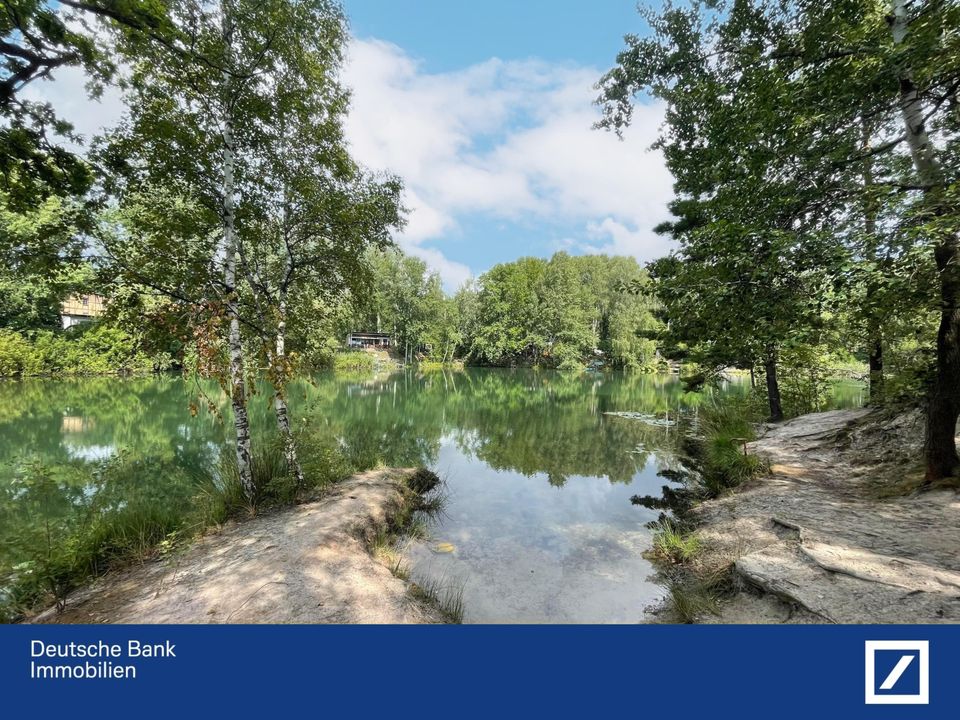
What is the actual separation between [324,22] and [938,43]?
832 cm

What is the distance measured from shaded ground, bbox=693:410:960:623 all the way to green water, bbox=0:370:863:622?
→ 1398 millimetres

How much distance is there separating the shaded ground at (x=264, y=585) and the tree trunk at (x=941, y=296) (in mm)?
7049

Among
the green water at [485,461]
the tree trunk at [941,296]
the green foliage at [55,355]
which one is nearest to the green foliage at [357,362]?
the green foliage at [55,355]

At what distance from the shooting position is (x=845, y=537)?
16.2ft

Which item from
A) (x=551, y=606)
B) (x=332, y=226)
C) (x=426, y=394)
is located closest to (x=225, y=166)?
(x=332, y=226)

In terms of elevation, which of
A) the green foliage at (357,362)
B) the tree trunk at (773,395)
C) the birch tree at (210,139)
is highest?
the birch tree at (210,139)

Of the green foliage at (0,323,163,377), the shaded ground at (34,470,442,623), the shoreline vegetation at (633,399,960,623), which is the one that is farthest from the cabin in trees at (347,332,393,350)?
the shaded ground at (34,470,442,623)

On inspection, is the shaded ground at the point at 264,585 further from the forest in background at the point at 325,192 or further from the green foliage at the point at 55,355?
the green foliage at the point at 55,355

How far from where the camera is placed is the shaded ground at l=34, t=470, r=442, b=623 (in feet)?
12.8

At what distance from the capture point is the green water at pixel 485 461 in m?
5.66

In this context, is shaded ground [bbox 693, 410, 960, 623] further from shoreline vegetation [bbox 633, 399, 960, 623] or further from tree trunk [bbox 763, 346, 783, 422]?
tree trunk [bbox 763, 346, 783, 422]

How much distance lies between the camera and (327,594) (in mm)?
4219

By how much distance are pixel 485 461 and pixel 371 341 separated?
5840 centimetres
